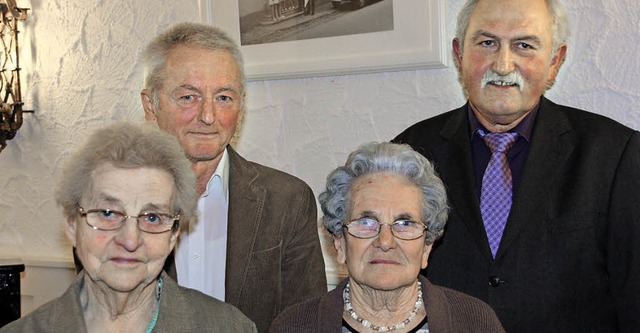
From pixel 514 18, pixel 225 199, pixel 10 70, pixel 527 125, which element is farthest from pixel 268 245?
pixel 10 70

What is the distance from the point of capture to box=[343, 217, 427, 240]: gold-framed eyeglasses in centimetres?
236

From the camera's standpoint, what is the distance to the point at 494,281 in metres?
2.61

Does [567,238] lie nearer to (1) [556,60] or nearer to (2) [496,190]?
(2) [496,190]

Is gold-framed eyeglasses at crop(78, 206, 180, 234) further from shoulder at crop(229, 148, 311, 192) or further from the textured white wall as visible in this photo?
the textured white wall

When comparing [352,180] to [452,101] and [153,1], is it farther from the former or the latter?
[153,1]

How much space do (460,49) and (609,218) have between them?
2.36 feet

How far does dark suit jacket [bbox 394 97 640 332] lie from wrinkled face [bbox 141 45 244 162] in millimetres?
809

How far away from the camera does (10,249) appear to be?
15.2 feet

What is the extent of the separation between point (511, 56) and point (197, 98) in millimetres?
985

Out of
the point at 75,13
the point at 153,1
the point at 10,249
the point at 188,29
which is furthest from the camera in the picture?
the point at 10,249

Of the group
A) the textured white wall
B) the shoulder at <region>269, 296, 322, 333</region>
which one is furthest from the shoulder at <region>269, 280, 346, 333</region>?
the textured white wall

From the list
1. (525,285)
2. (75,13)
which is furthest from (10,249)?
(525,285)

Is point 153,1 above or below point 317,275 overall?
above

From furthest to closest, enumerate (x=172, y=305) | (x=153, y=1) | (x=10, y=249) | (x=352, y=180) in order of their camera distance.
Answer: (x=10, y=249) → (x=153, y=1) → (x=352, y=180) → (x=172, y=305)
